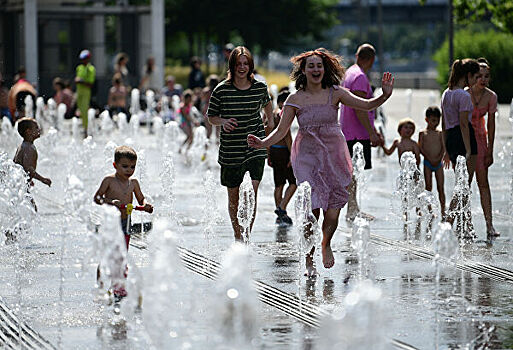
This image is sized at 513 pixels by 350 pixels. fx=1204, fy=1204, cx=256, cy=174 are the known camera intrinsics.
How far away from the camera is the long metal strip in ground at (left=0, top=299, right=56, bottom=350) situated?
6926mm

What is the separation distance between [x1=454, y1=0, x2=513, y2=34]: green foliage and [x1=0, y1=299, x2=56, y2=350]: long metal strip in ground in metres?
17.0

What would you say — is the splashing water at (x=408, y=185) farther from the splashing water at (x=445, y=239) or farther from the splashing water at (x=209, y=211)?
the splashing water at (x=445, y=239)

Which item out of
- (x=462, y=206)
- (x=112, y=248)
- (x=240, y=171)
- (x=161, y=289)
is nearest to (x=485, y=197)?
(x=462, y=206)

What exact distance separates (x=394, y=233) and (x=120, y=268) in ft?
13.6

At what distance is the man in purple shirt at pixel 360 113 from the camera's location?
11.6m

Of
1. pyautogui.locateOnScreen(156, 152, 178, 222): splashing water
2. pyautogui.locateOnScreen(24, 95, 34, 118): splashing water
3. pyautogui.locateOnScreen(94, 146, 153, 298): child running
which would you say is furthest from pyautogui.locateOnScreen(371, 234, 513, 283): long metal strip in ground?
pyautogui.locateOnScreen(24, 95, 34, 118): splashing water

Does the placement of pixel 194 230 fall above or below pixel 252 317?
below

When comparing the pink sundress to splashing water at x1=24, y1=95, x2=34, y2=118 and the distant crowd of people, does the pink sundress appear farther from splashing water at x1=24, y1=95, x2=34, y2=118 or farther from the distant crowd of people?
splashing water at x1=24, y1=95, x2=34, y2=118

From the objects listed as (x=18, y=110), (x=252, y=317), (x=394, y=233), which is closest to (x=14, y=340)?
(x=252, y=317)

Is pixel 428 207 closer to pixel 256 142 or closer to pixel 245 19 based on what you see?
pixel 256 142

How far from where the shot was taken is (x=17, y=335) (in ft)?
23.7

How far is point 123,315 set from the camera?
7633 millimetres

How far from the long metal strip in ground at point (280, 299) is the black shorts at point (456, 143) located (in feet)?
8.55

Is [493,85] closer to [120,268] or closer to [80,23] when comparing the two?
[80,23]
